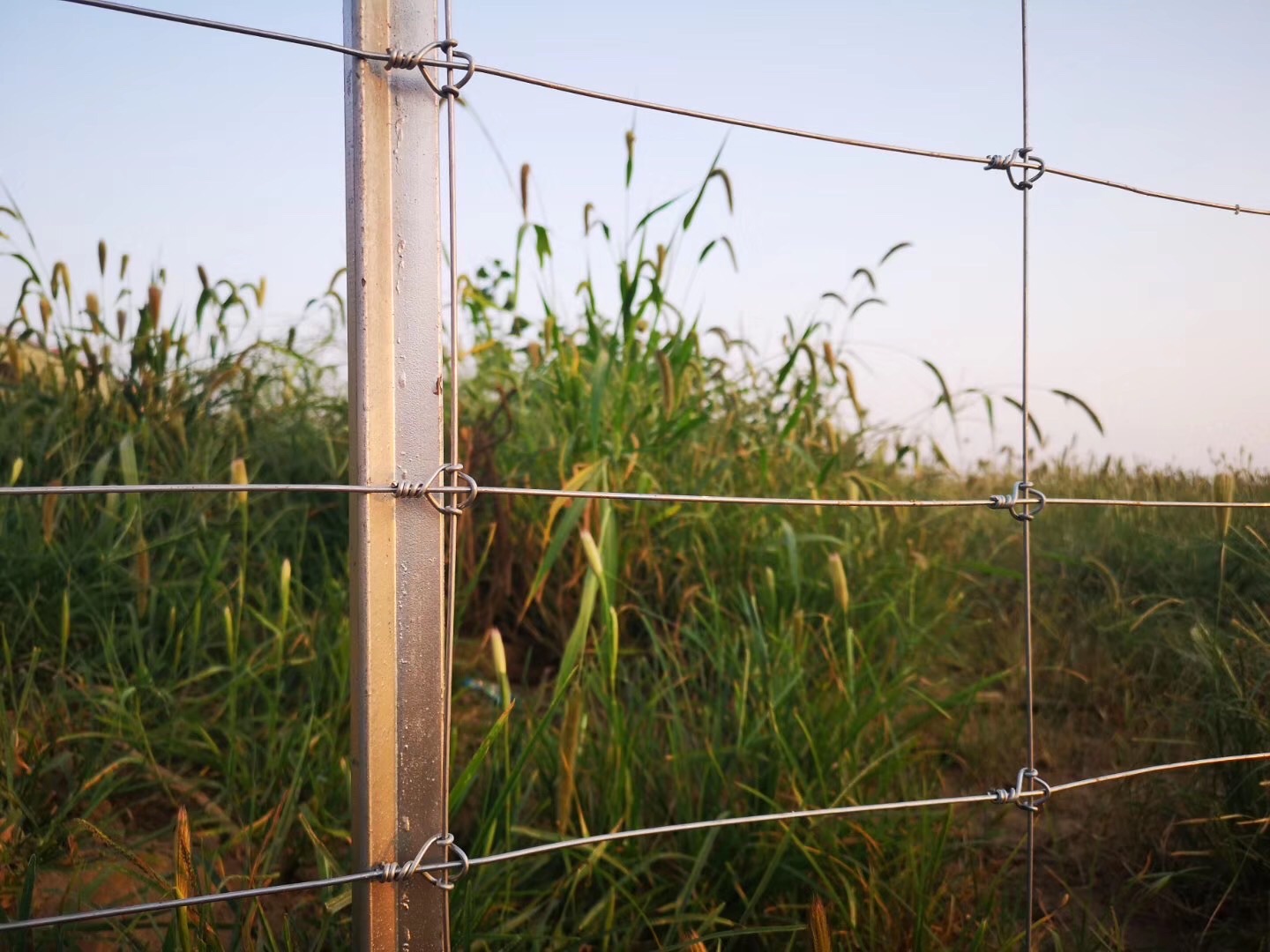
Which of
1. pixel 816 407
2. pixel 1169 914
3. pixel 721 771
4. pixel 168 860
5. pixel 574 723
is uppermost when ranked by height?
pixel 816 407

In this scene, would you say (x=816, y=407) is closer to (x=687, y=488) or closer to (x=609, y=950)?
(x=687, y=488)

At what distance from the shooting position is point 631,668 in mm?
2168

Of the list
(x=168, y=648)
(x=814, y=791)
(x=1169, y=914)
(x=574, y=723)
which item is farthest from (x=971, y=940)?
(x=168, y=648)

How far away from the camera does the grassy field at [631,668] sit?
4.52ft

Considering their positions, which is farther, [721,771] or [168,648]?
[168,648]

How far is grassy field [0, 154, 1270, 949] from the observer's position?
1.38 metres

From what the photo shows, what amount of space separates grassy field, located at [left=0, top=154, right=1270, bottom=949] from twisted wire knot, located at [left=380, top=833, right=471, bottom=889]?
0.16 metres

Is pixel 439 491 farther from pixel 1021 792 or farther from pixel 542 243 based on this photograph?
pixel 542 243

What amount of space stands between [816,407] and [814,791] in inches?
50.1

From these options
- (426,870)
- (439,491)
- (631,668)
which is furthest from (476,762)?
(631,668)

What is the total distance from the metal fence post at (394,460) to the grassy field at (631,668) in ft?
0.58

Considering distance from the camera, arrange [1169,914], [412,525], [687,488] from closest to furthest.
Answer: [412,525], [1169,914], [687,488]

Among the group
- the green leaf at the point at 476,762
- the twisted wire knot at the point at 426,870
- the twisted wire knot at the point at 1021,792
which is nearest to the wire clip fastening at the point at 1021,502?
the twisted wire knot at the point at 1021,792

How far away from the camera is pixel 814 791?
5.08 feet
